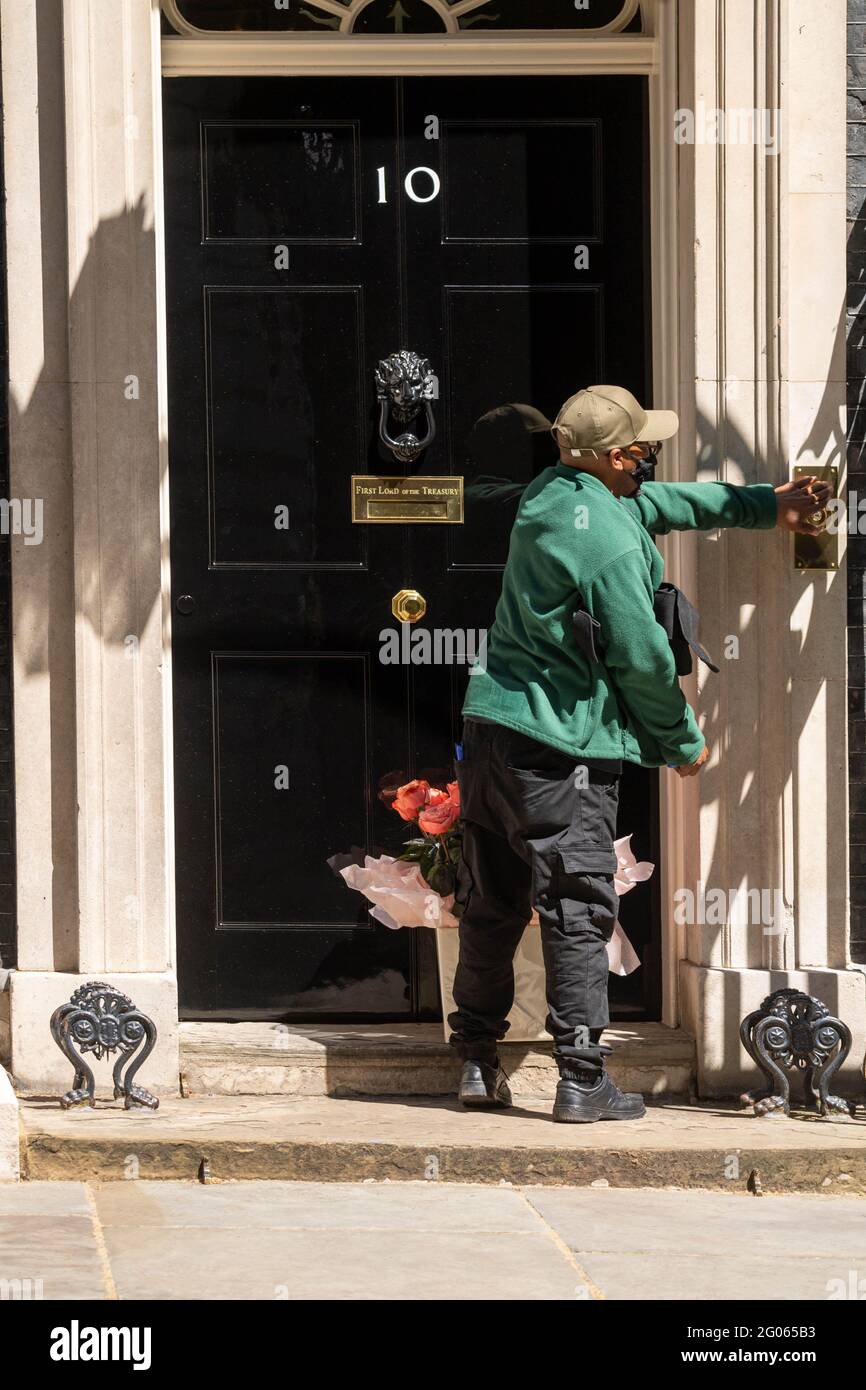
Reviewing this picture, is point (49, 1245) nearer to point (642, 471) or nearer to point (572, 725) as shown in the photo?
point (572, 725)

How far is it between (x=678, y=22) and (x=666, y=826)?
2572mm

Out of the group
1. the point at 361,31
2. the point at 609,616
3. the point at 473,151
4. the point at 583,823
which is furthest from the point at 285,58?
the point at 583,823

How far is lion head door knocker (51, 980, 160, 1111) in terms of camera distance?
574 centimetres

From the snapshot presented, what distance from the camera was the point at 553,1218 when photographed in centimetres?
487

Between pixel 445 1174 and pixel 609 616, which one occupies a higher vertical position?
pixel 609 616

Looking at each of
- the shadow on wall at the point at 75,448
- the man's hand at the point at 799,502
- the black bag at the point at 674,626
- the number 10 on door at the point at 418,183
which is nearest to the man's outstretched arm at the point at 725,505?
the man's hand at the point at 799,502

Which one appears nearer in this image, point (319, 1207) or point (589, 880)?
point (319, 1207)

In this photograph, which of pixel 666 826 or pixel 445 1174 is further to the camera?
pixel 666 826

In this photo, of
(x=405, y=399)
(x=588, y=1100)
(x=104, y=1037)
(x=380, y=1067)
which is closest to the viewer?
(x=588, y=1100)

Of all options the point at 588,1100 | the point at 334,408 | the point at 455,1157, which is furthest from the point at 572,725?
the point at 334,408

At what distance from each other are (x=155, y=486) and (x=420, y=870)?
1.45 meters

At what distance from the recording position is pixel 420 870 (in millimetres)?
5938

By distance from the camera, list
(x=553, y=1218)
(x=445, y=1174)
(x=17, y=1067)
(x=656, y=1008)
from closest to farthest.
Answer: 1. (x=553, y=1218)
2. (x=445, y=1174)
3. (x=17, y=1067)
4. (x=656, y=1008)

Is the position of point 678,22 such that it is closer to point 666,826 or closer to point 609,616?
point 609,616
